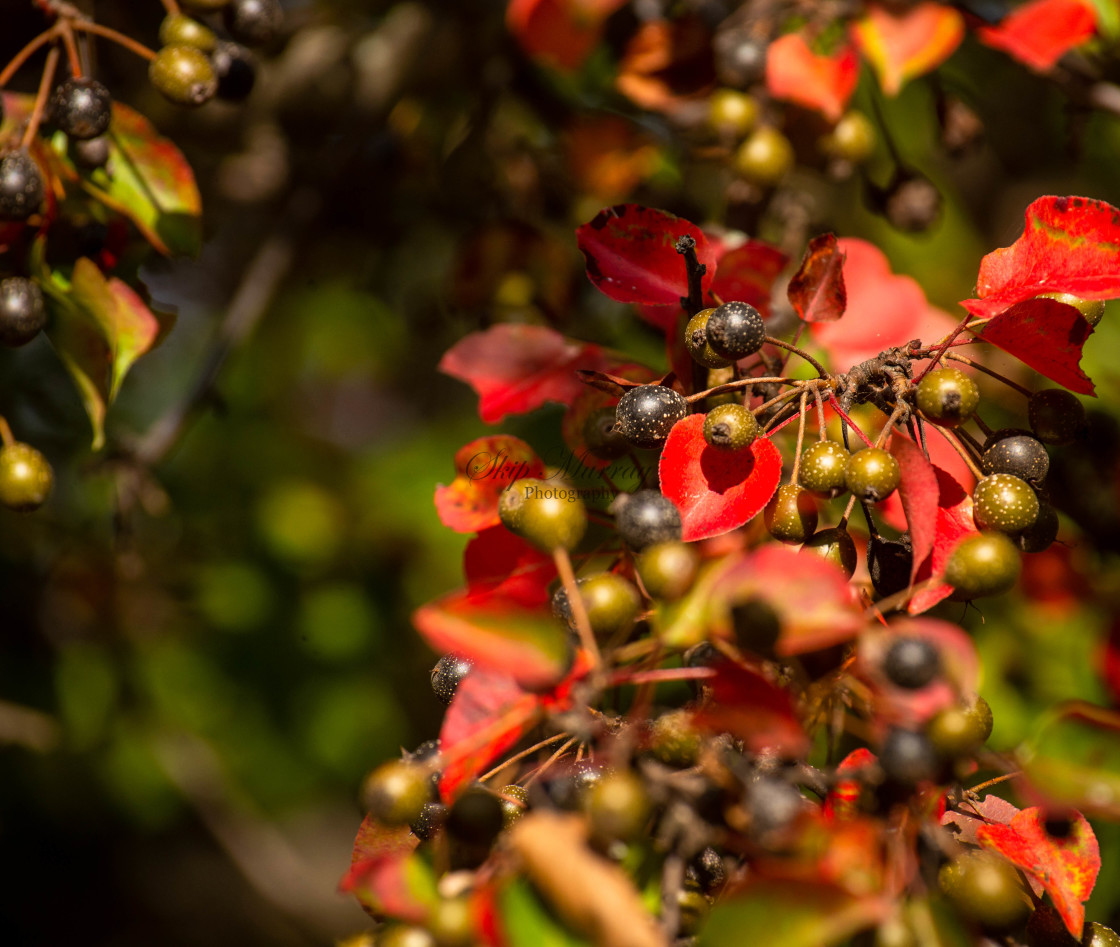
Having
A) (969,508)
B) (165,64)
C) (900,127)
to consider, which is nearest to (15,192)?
(165,64)

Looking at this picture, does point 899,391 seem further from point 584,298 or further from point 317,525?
point 317,525

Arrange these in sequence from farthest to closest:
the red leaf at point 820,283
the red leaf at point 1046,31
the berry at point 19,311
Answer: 1. the red leaf at point 1046,31
2. the berry at point 19,311
3. the red leaf at point 820,283

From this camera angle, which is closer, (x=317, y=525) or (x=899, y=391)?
(x=899, y=391)

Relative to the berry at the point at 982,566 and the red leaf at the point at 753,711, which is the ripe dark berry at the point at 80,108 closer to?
the red leaf at the point at 753,711

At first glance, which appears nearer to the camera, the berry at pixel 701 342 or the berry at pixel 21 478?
the berry at pixel 701 342

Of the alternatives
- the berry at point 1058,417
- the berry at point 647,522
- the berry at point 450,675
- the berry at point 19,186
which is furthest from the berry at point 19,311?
the berry at point 1058,417

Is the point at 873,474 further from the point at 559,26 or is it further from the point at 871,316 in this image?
the point at 559,26
